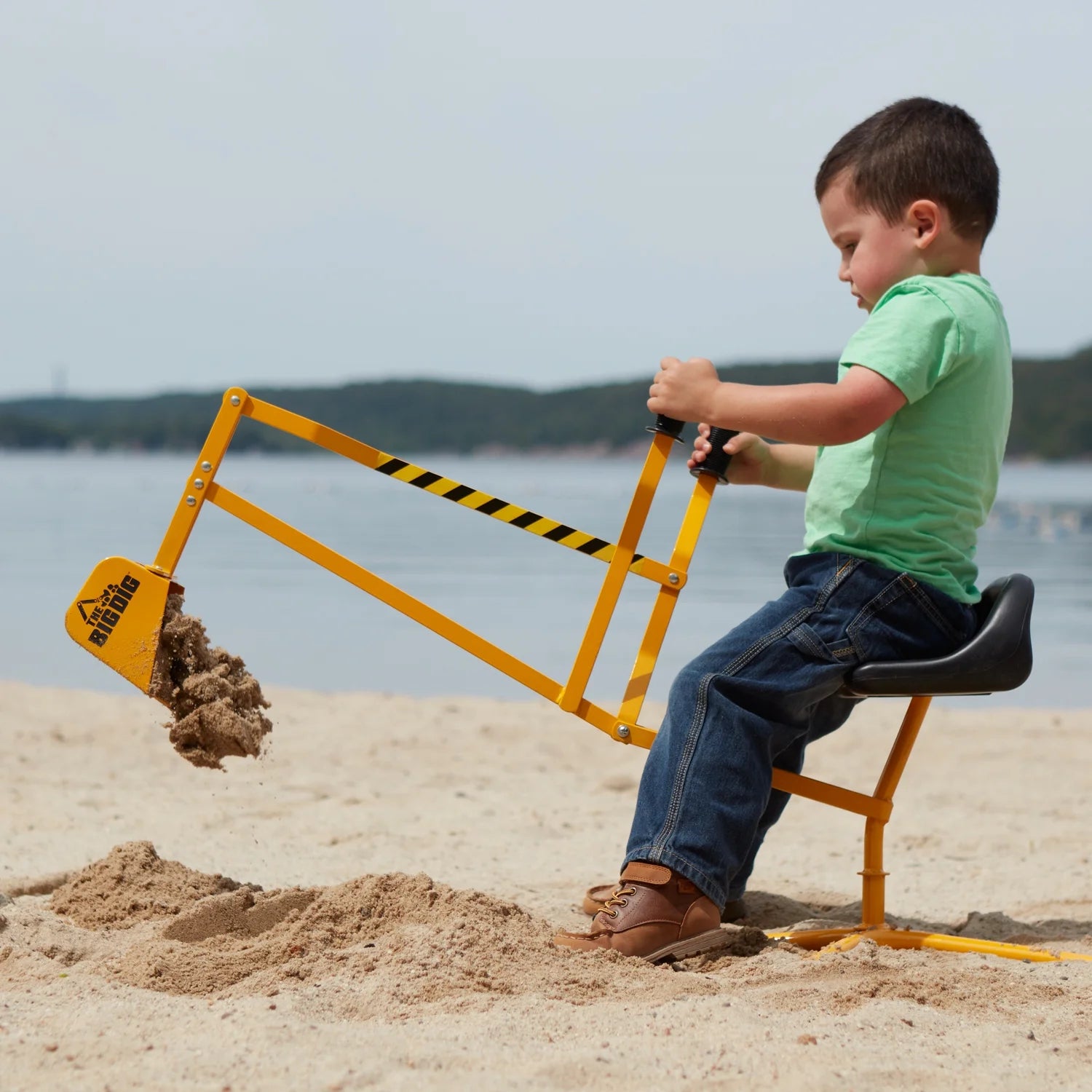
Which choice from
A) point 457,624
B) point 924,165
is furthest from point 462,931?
point 924,165

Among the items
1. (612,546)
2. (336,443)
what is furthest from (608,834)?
(336,443)

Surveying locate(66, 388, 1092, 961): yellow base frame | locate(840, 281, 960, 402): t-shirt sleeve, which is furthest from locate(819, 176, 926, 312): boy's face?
locate(66, 388, 1092, 961): yellow base frame

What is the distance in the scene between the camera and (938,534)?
2.47 metres

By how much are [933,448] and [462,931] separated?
124cm

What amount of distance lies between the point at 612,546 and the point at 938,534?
626mm

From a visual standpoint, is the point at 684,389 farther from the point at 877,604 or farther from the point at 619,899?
the point at 619,899

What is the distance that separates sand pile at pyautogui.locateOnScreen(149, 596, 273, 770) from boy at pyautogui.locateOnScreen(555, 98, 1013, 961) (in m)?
0.74

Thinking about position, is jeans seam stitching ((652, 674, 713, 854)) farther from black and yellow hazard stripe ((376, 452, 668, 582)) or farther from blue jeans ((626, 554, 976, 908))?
black and yellow hazard stripe ((376, 452, 668, 582))

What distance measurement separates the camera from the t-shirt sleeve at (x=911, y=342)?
2.31 m

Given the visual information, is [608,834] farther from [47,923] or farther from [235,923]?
[47,923]

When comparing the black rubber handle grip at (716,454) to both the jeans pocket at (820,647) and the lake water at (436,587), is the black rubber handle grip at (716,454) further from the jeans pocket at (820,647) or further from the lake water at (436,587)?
the lake water at (436,587)

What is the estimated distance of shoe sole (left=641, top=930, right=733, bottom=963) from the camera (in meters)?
2.39

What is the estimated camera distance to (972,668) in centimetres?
237

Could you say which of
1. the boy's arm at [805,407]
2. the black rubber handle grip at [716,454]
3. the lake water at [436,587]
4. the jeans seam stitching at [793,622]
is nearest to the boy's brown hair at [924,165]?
the boy's arm at [805,407]
